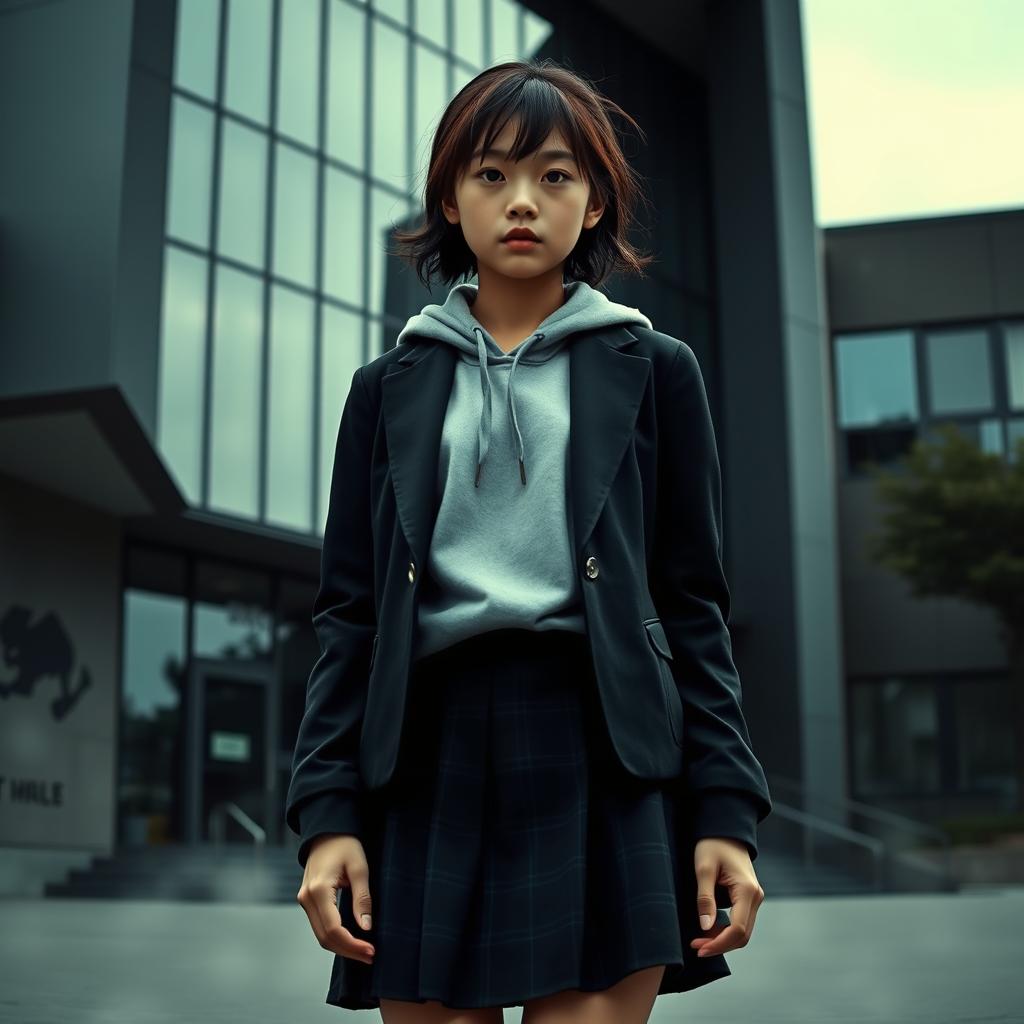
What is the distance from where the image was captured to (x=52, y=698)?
17.1 metres

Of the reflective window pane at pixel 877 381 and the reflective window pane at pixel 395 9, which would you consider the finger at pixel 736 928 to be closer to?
the reflective window pane at pixel 395 9

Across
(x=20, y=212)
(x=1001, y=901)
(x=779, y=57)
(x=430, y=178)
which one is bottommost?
(x=1001, y=901)

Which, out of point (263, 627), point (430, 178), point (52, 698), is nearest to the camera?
point (430, 178)

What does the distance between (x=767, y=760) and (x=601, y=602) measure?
75.5 feet

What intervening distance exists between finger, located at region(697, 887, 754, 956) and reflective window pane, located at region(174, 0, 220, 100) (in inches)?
664

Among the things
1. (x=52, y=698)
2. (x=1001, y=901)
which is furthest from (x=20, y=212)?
(x=1001, y=901)

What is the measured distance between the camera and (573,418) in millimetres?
1960

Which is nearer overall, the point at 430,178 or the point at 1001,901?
the point at 430,178

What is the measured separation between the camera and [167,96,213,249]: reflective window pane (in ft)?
55.7

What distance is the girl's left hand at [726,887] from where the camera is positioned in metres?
1.82

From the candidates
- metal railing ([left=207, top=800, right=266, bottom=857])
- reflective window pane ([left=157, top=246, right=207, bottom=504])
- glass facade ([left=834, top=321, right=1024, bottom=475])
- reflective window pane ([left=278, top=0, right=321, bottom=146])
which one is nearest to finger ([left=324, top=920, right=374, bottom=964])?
metal railing ([left=207, top=800, right=266, bottom=857])

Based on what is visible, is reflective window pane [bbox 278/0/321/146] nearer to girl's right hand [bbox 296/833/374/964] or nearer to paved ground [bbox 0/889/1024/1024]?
paved ground [bbox 0/889/1024/1024]

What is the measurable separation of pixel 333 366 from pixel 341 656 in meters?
17.7

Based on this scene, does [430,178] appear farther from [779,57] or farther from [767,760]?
[779,57]
